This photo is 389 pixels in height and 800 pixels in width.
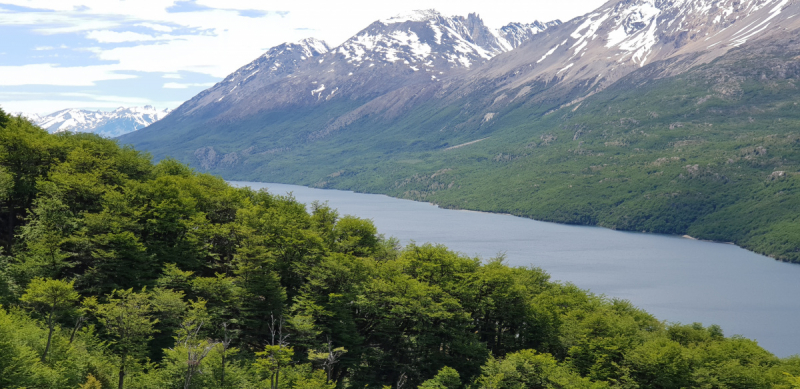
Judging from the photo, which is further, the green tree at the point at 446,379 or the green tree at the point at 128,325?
the green tree at the point at 446,379

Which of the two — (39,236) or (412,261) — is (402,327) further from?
(39,236)

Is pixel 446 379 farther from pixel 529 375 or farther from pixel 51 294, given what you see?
pixel 51 294

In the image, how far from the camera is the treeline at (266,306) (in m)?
49.0

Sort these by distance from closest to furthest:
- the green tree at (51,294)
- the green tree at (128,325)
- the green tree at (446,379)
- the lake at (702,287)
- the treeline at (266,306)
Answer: the green tree at (51,294) < the green tree at (128,325) < the treeline at (266,306) < the green tree at (446,379) < the lake at (702,287)

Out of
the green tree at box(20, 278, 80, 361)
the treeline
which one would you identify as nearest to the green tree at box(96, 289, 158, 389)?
the treeline

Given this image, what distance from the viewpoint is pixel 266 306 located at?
5944 centimetres

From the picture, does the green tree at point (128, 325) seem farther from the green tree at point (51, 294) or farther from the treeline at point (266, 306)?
the green tree at point (51, 294)

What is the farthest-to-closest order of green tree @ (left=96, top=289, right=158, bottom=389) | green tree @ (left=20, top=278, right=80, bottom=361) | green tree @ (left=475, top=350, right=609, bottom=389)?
green tree @ (left=475, top=350, right=609, bottom=389)
green tree @ (left=96, top=289, right=158, bottom=389)
green tree @ (left=20, top=278, right=80, bottom=361)

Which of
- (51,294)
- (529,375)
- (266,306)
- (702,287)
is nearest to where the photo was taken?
(51,294)

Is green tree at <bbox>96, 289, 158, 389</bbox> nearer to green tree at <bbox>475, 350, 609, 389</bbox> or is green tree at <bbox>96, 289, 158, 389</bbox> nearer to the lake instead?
green tree at <bbox>475, 350, 609, 389</bbox>

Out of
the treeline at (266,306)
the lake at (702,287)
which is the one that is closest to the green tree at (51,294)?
the treeline at (266,306)

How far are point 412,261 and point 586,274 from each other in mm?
114821

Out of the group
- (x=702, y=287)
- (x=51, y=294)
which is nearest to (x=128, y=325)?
(x=51, y=294)

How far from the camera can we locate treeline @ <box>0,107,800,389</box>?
49000 mm
